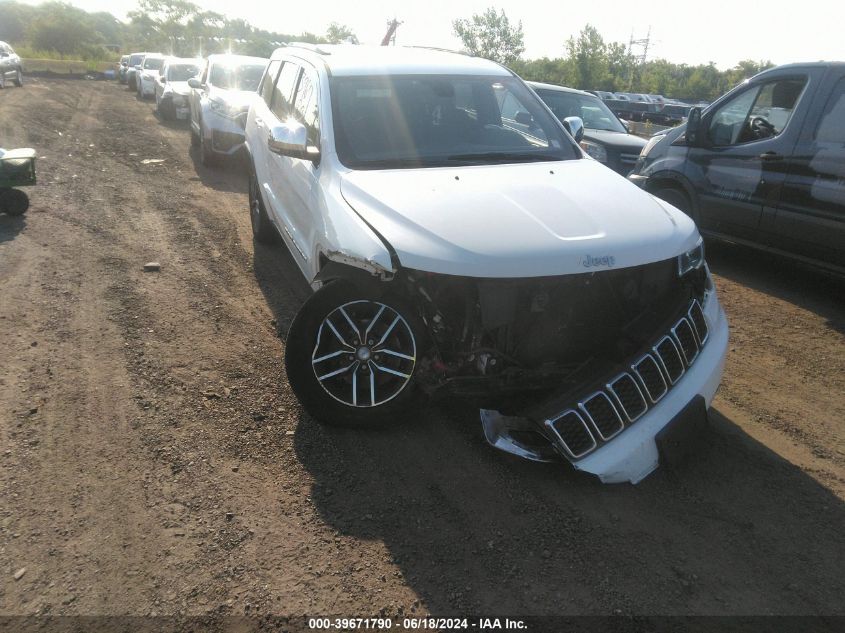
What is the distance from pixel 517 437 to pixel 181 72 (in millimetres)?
18392

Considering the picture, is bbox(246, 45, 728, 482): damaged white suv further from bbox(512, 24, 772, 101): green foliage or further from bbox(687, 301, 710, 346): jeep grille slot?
bbox(512, 24, 772, 101): green foliage

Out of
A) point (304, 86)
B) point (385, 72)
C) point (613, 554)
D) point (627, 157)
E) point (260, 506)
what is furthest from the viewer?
point (627, 157)

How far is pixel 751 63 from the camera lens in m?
72.8

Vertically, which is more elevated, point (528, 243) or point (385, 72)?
point (385, 72)

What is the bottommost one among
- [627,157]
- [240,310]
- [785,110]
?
[240,310]

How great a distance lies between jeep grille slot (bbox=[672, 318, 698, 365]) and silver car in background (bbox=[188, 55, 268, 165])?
8300 millimetres

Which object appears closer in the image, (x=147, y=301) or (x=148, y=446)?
(x=148, y=446)

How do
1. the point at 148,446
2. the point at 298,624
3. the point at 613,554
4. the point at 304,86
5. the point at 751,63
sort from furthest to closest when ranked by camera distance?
1. the point at 751,63
2. the point at 304,86
3. the point at 148,446
4. the point at 613,554
5. the point at 298,624

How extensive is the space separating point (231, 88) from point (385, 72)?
8148 mm

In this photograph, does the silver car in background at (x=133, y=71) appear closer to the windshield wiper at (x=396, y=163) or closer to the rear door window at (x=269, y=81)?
the rear door window at (x=269, y=81)

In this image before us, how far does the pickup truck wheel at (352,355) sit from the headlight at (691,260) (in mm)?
1414

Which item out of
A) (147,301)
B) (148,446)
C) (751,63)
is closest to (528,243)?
(148,446)

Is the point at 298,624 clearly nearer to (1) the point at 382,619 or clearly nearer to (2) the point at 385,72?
(1) the point at 382,619

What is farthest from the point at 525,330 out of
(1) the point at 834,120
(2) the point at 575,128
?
(1) the point at 834,120
